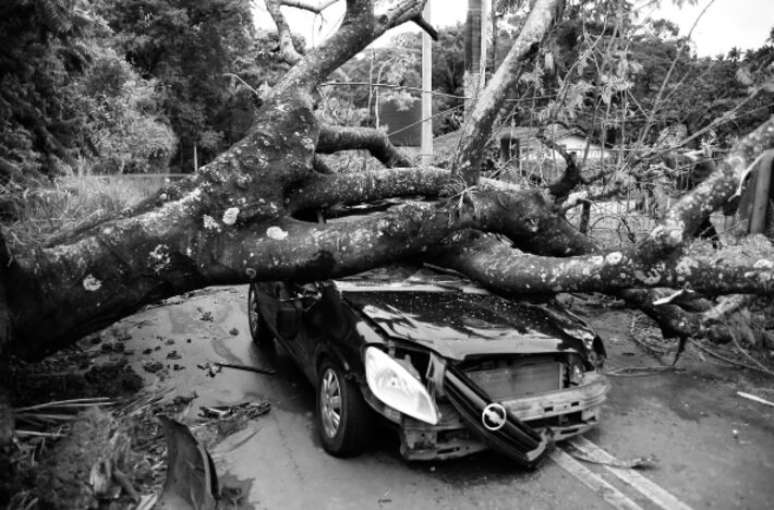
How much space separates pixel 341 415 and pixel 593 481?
166 centimetres

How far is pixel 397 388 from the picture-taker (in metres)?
3.78

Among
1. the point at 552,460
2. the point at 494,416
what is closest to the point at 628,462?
the point at 552,460

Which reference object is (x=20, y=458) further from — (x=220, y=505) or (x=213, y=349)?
(x=213, y=349)

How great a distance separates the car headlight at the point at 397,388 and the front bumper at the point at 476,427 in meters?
0.08

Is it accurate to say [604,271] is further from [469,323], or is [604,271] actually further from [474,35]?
[474,35]

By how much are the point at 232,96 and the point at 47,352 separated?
130ft

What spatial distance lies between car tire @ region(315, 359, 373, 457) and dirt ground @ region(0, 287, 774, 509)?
123 mm

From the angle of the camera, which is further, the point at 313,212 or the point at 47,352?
the point at 313,212

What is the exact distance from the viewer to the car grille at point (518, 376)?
4.04 m

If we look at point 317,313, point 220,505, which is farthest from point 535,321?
point 220,505

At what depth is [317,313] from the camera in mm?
4812

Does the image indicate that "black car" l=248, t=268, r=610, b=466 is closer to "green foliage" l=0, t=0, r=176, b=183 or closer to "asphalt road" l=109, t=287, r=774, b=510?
"asphalt road" l=109, t=287, r=774, b=510

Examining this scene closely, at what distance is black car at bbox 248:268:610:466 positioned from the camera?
3781 millimetres

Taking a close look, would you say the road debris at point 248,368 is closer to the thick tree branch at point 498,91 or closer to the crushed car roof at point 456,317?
the crushed car roof at point 456,317
